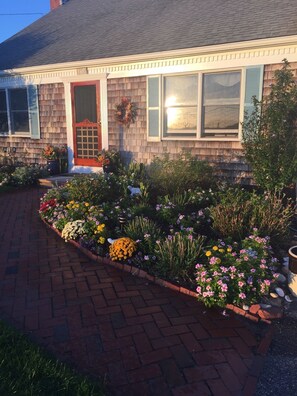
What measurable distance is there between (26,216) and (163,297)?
3525 mm

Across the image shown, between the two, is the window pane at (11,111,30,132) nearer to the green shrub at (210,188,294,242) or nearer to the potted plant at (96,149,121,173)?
the potted plant at (96,149,121,173)

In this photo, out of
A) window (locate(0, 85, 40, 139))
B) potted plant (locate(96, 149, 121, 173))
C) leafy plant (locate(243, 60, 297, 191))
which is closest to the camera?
leafy plant (locate(243, 60, 297, 191))

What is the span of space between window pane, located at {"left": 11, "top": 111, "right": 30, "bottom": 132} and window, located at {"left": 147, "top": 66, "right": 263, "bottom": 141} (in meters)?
4.55

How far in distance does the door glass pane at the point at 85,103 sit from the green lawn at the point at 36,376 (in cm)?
742

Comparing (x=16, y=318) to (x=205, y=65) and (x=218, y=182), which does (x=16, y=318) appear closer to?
(x=218, y=182)

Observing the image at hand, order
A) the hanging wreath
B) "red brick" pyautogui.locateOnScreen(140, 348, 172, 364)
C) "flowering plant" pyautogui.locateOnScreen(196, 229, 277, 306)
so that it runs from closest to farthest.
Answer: "red brick" pyautogui.locateOnScreen(140, 348, 172, 364), "flowering plant" pyautogui.locateOnScreen(196, 229, 277, 306), the hanging wreath

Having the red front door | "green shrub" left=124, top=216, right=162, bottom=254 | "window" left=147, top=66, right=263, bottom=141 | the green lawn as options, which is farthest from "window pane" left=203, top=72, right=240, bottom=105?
the green lawn

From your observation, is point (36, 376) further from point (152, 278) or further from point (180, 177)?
point (180, 177)

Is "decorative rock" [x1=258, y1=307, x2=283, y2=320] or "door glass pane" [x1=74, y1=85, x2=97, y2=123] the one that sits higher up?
"door glass pane" [x1=74, y1=85, x2=97, y2=123]

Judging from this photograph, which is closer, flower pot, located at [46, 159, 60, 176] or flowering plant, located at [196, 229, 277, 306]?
flowering plant, located at [196, 229, 277, 306]

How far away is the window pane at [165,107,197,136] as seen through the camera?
773 cm

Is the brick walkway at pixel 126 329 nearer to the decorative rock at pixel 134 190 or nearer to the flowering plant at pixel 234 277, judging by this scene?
the flowering plant at pixel 234 277

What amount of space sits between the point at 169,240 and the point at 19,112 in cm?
853

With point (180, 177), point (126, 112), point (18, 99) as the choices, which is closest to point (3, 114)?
point (18, 99)
